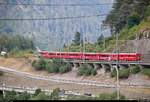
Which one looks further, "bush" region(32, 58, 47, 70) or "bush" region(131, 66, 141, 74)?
"bush" region(32, 58, 47, 70)

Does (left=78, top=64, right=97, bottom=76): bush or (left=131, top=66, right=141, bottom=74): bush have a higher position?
(left=131, top=66, right=141, bottom=74): bush

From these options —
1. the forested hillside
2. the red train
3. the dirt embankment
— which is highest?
the forested hillside

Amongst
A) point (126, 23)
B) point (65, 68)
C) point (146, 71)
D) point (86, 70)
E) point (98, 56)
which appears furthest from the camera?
point (126, 23)

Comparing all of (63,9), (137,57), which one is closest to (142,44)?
(137,57)

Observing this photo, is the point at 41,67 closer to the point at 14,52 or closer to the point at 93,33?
the point at 14,52

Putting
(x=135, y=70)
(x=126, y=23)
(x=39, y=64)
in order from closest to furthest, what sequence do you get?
1. (x=135, y=70)
2. (x=126, y=23)
3. (x=39, y=64)

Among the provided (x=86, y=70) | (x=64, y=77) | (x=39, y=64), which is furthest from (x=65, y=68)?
(x=39, y=64)

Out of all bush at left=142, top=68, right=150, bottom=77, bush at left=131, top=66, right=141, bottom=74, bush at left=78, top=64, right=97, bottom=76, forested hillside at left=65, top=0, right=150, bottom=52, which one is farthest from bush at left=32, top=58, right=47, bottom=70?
bush at left=142, top=68, right=150, bottom=77

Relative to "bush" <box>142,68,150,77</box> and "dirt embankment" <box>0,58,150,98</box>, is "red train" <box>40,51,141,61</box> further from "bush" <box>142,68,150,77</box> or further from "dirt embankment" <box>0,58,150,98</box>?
"bush" <box>142,68,150,77</box>

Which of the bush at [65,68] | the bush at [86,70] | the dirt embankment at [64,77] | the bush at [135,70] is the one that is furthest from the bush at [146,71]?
the bush at [65,68]

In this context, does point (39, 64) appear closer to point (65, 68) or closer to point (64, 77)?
point (65, 68)

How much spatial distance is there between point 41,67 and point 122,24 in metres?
6.39

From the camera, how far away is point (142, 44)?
27.6 meters

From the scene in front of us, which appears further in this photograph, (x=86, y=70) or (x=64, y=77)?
(x=64, y=77)
